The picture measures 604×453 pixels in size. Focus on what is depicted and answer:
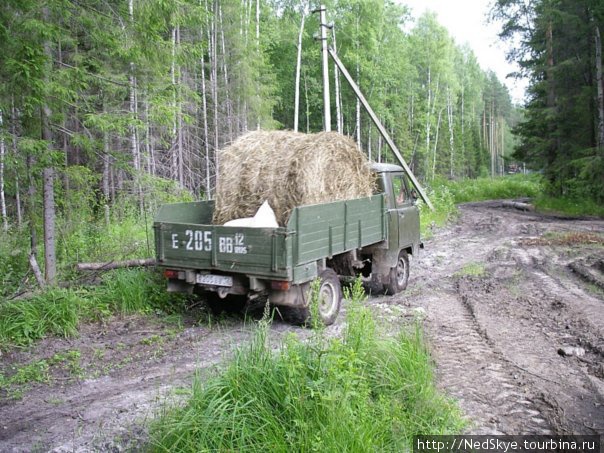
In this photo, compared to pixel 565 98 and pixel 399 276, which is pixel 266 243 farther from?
pixel 565 98

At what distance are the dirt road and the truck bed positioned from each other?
0.86 m

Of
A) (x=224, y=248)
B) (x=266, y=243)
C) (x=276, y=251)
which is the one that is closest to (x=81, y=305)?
(x=224, y=248)

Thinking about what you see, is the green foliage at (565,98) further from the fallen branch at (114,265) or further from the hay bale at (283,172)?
the fallen branch at (114,265)

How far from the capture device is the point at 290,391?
3664mm

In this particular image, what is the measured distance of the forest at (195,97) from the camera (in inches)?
284

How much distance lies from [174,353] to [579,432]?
154 inches

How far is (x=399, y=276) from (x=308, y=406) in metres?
5.68

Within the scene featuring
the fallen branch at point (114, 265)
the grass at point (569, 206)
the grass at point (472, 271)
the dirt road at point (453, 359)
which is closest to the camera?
the dirt road at point (453, 359)

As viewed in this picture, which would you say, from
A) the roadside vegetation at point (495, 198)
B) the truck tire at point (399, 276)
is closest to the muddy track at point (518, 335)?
the truck tire at point (399, 276)

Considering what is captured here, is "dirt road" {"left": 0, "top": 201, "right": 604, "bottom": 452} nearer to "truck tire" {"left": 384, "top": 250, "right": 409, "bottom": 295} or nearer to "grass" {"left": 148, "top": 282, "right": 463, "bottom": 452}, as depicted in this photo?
"truck tire" {"left": 384, "top": 250, "right": 409, "bottom": 295}

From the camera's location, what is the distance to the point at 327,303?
6852mm

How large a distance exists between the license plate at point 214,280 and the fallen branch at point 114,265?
1604mm

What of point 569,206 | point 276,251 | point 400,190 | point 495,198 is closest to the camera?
point 276,251

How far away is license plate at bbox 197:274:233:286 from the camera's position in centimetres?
632
